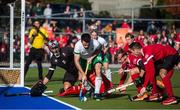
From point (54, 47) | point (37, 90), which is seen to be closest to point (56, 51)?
point (54, 47)

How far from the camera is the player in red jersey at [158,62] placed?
38.0ft

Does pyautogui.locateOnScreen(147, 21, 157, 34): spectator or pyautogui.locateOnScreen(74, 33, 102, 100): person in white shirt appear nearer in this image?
pyautogui.locateOnScreen(74, 33, 102, 100): person in white shirt

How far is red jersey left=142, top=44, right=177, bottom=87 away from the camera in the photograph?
1155 centimetres

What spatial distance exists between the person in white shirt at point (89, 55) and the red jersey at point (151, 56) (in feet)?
4.35

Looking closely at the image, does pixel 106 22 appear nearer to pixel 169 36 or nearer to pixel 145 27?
pixel 145 27

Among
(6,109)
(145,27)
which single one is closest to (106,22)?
(145,27)

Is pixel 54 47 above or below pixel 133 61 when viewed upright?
above

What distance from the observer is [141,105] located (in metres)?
11.7

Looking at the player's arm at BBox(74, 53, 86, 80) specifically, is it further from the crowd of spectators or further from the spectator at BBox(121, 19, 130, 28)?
the spectator at BBox(121, 19, 130, 28)

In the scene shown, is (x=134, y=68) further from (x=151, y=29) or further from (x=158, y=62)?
(x=151, y=29)

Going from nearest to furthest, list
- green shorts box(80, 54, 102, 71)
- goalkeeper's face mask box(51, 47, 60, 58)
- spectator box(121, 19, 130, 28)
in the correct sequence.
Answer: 1. green shorts box(80, 54, 102, 71)
2. goalkeeper's face mask box(51, 47, 60, 58)
3. spectator box(121, 19, 130, 28)

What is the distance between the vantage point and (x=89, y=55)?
42.2 ft

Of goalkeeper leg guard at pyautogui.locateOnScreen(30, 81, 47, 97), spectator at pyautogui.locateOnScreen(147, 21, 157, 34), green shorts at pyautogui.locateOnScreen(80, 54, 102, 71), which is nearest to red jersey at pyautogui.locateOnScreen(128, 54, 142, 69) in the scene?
green shorts at pyautogui.locateOnScreen(80, 54, 102, 71)

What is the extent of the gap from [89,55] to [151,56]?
5.95ft
